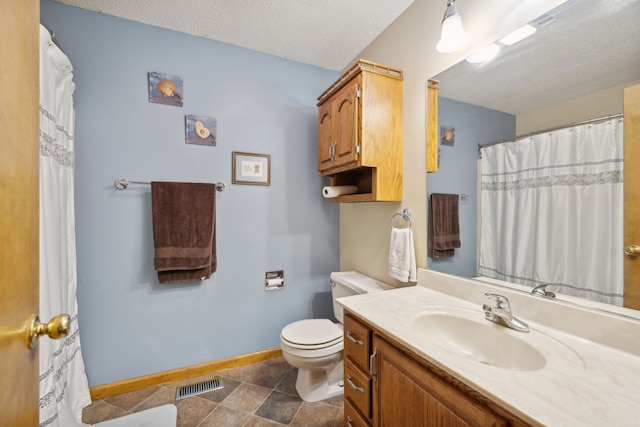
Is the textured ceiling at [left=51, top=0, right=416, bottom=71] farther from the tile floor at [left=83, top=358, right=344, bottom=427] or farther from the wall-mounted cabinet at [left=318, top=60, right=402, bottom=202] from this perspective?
the tile floor at [left=83, top=358, right=344, bottom=427]

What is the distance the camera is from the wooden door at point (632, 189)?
30.2 inches

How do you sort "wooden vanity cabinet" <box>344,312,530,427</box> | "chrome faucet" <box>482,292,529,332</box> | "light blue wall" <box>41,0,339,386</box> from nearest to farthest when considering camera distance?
"wooden vanity cabinet" <box>344,312,530,427</box> → "chrome faucet" <box>482,292,529,332</box> → "light blue wall" <box>41,0,339,386</box>

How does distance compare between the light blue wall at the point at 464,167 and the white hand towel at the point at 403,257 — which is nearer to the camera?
the light blue wall at the point at 464,167

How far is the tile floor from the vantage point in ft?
4.92

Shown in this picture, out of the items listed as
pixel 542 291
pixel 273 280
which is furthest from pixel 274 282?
pixel 542 291

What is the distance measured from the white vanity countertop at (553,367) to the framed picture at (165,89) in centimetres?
185

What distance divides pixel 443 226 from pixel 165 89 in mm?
2074

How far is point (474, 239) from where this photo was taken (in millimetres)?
1279

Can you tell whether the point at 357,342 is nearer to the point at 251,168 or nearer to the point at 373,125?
the point at 373,125

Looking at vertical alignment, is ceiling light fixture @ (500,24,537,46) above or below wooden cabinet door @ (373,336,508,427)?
above

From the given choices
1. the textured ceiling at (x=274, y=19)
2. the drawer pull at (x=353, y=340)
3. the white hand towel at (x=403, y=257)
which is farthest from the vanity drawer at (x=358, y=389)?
the textured ceiling at (x=274, y=19)

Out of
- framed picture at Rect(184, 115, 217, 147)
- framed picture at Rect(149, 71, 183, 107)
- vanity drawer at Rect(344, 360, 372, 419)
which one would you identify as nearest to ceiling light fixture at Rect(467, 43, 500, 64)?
vanity drawer at Rect(344, 360, 372, 419)

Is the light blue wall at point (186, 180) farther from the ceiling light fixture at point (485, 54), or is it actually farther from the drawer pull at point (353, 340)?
the ceiling light fixture at point (485, 54)

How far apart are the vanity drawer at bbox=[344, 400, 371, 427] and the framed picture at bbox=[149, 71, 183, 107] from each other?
217 centimetres
